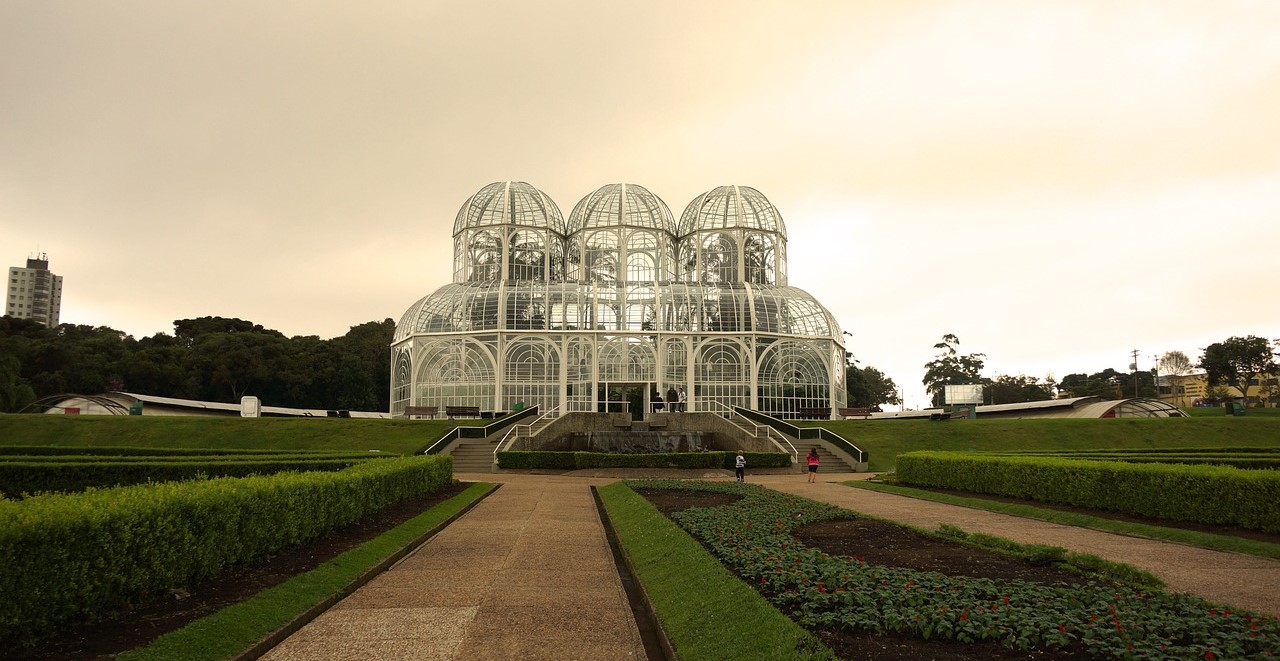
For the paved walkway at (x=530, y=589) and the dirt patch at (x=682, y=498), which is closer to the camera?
the paved walkway at (x=530, y=589)

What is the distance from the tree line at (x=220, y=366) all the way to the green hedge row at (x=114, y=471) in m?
57.6

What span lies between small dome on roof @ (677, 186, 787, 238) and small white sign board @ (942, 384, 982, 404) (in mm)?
17737

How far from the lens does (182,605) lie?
936cm

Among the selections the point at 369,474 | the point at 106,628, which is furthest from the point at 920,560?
the point at 369,474

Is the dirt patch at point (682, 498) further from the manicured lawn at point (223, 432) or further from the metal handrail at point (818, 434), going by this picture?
the manicured lawn at point (223, 432)

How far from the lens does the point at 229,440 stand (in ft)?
130

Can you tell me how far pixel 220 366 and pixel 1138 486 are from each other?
250 feet

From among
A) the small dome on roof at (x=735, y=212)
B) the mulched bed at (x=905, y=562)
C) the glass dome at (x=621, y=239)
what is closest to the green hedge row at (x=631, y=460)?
the mulched bed at (x=905, y=562)

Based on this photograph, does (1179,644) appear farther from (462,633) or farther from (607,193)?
(607,193)

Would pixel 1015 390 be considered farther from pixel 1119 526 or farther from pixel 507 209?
pixel 1119 526

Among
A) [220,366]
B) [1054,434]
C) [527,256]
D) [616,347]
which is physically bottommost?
[1054,434]

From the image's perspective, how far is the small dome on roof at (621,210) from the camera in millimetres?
59594

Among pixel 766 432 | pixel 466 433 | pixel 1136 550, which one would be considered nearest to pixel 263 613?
pixel 1136 550

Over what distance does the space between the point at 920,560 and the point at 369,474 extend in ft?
37.3
